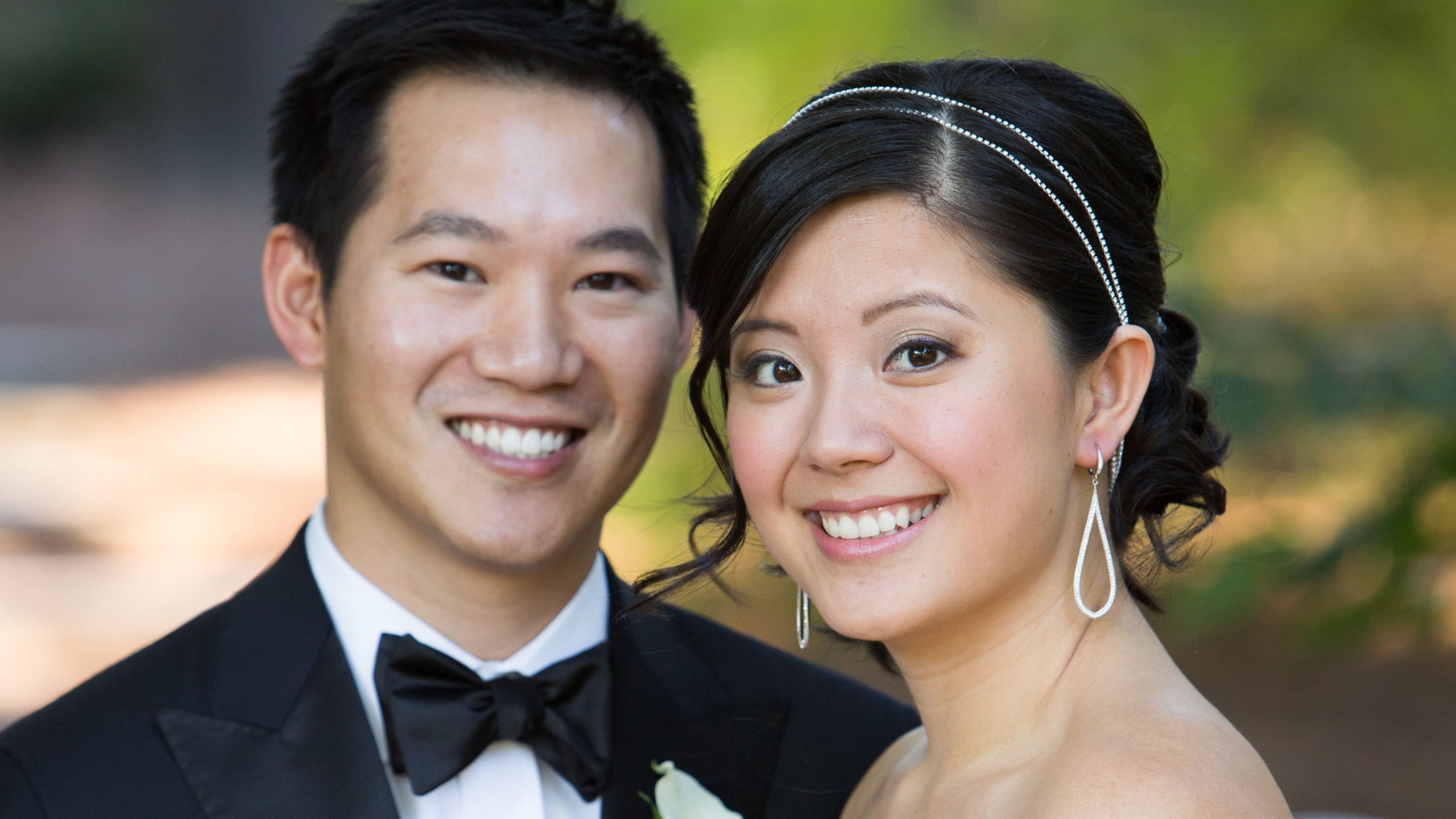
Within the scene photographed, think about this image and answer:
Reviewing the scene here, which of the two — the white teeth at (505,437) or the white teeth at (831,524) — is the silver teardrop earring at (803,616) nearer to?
the white teeth at (831,524)

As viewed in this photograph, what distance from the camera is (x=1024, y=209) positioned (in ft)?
7.55

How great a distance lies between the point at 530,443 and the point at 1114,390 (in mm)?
1131

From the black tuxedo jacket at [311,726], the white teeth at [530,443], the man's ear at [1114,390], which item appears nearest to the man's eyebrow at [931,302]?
the man's ear at [1114,390]

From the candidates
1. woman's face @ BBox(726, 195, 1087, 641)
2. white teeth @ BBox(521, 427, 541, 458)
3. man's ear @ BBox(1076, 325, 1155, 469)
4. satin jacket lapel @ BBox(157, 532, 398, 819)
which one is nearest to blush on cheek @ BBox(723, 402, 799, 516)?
woman's face @ BBox(726, 195, 1087, 641)

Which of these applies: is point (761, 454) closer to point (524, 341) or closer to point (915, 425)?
point (915, 425)

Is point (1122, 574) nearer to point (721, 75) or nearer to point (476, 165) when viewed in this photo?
point (476, 165)

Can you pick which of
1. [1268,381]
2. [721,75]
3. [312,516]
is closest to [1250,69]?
[1268,381]

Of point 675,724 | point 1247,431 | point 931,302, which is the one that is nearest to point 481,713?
point 675,724

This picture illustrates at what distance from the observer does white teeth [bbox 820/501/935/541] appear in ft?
7.48

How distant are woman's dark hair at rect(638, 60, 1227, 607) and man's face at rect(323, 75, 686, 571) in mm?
335

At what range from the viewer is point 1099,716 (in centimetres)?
219

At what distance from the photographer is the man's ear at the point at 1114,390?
234 cm

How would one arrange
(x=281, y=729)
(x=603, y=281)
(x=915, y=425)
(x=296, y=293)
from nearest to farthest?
(x=915, y=425)
(x=281, y=729)
(x=603, y=281)
(x=296, y=293)

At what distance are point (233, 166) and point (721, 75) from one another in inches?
836
